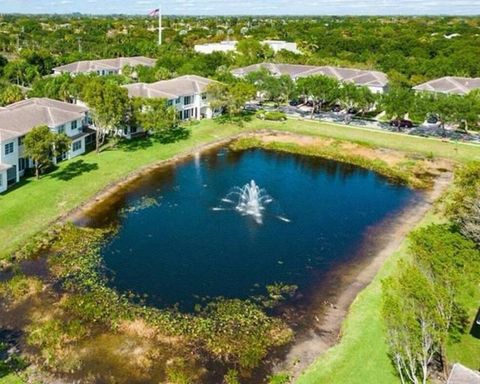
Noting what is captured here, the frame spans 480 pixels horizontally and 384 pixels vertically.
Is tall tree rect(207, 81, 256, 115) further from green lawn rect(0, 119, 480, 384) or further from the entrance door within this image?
the entrance door

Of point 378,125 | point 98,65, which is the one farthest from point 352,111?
point 98,65

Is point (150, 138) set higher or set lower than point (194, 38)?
lower

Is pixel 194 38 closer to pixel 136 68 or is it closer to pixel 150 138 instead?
pixel 136 68

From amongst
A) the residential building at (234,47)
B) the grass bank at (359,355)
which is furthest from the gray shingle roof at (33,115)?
the residential building at (234,47)

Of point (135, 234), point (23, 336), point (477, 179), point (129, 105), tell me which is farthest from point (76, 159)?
point (477, 179)

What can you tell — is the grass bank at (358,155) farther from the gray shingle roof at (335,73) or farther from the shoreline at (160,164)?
the gray shingle roof at (335,73)

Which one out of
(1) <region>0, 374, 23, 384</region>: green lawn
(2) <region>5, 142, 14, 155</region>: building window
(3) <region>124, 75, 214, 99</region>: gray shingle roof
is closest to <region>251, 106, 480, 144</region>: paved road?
(3) <region>124, 75, 214, 99</region>: gray shingle roof
